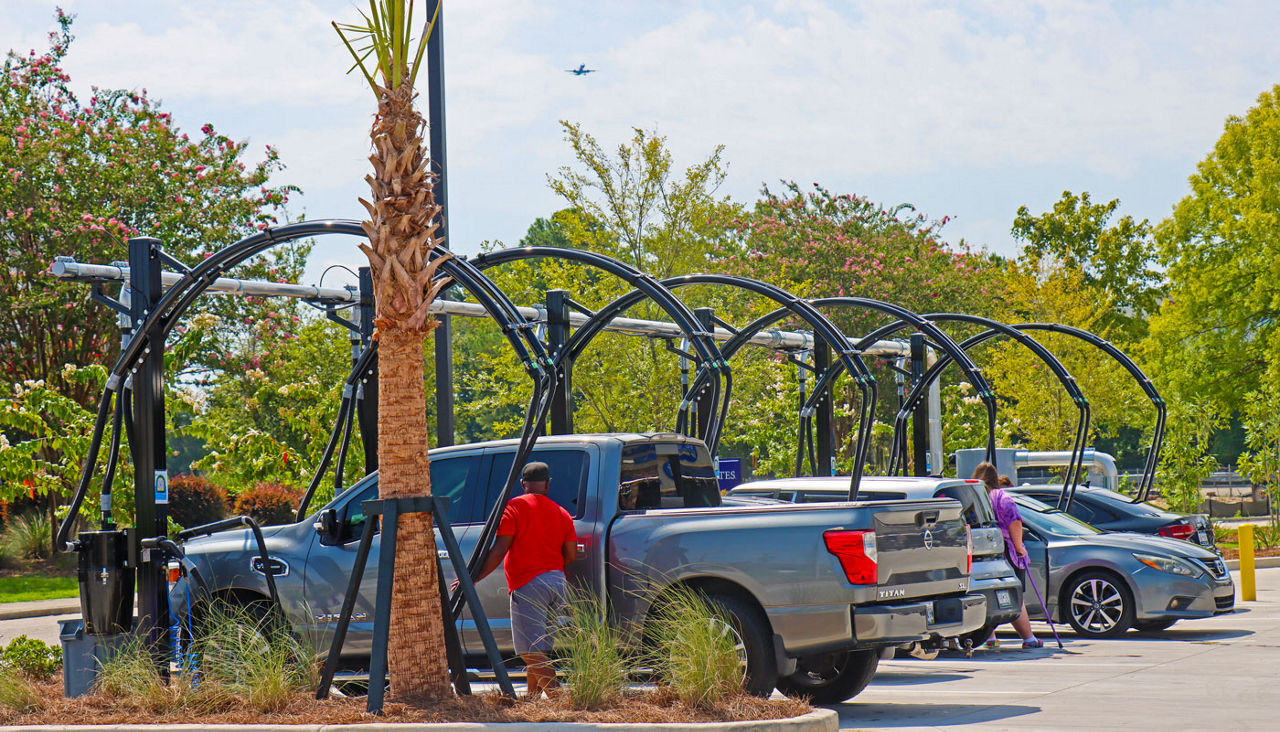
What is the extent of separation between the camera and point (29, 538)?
28141 mm

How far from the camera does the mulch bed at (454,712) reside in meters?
7.47

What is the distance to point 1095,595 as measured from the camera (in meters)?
14.7

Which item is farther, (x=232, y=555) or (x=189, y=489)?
(x=189, y=489)

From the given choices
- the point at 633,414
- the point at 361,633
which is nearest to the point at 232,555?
the point at 361,633

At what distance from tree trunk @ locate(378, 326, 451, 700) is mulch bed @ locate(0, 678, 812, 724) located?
0.22m

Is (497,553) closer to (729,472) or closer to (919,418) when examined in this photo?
(729,472)

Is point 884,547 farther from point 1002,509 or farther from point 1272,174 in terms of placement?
point 1272,174

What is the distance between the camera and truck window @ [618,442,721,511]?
10.0 meters

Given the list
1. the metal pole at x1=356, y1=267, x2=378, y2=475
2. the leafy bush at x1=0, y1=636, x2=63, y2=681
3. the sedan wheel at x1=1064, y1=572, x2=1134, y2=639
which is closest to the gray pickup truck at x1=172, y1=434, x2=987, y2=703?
the leafy bush at x1=0, y1=636, x2=63, y2=681

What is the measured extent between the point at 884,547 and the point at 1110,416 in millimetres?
36180

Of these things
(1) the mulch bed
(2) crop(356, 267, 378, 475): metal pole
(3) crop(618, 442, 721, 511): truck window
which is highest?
(2) crop(356, 267, 378, 475): metal pole

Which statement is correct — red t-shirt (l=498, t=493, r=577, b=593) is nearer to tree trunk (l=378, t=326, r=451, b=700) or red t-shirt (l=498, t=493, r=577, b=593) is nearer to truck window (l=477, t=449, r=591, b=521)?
tree trunk (l=378, t=326, r=451, b=700)

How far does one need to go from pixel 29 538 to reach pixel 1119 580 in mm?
22141

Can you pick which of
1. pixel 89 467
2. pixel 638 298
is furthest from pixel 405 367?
pixel 638 298
